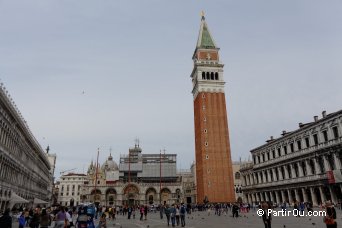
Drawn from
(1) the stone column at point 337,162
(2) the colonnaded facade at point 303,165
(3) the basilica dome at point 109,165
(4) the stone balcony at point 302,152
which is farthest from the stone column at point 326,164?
(3) the basilica dome at point 109,165

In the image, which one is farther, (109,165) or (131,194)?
(109,165)

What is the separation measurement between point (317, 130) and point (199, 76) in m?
33.4

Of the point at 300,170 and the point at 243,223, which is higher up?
the point at 300,170

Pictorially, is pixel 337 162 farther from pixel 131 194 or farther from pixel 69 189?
pixel 69 189

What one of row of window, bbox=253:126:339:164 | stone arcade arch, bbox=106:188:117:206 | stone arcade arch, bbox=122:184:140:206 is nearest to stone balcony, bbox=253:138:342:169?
row of window, bbox=253:126:339:164

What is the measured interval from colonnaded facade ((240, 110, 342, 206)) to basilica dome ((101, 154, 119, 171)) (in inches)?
2237

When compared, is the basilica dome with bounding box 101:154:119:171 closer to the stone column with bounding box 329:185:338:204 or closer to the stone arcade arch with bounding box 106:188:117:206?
the stone arcade arch with bounding box 106:188:117:206

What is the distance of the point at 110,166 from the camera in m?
106

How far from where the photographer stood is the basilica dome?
104m

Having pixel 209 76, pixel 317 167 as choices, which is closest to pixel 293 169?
pixel 317 167

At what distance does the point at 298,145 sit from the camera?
154ft

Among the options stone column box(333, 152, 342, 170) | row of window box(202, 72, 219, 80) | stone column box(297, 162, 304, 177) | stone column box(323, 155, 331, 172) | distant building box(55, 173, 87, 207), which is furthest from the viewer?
distant building box(55, 173, 87, 207)

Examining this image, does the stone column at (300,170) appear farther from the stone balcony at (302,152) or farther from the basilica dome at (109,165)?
the basilica dome at (109,165)

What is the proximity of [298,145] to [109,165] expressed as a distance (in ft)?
243
